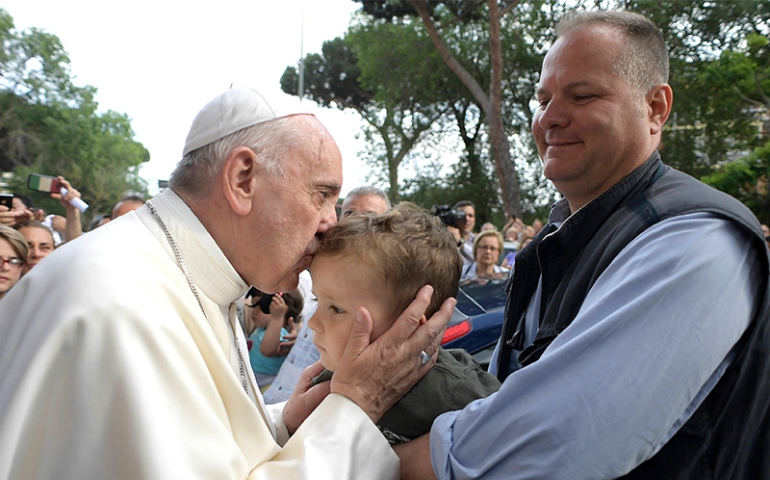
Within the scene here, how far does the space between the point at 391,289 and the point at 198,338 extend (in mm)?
578

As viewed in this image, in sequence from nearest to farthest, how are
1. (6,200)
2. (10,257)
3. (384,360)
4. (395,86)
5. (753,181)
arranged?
(384,360), (10,257), (6,200), (753,181), (395,86)

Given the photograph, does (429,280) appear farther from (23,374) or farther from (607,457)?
(23,374)

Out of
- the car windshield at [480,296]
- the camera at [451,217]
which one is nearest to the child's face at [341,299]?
the car windshield at [480,296]

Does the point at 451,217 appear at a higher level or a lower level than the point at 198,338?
lower

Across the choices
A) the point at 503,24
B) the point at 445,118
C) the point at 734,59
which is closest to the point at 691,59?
the point at 734,59

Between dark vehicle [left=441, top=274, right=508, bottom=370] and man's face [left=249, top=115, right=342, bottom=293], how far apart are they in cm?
201


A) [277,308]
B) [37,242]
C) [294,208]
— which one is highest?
[294,208]

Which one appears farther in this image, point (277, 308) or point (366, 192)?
point (366, 192)

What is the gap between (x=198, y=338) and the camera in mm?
1641

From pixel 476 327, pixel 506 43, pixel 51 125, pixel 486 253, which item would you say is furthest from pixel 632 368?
pixel 51 125

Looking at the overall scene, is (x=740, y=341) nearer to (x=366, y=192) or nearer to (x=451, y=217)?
(x=366, y=192)

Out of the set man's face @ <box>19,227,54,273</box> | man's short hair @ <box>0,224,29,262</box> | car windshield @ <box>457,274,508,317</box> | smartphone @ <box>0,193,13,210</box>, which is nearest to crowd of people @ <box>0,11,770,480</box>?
car windshield @ <box>457,274,508,317</box>

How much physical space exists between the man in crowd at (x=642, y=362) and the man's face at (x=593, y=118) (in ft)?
0.41

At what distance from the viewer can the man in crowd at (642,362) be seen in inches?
46.8
